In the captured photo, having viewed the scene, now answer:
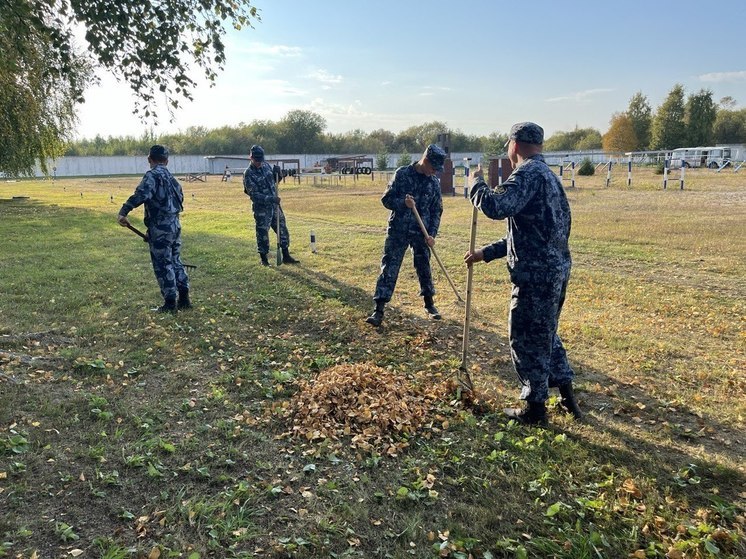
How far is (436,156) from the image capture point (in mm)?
6324

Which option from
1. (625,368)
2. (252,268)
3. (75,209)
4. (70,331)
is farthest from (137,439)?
(75,209)

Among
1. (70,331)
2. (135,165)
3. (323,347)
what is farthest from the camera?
(135,165)

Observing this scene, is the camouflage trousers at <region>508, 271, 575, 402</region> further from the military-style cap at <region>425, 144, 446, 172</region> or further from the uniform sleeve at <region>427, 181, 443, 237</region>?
the uniform sleeve at <region>427, 181, 443, 237</region>

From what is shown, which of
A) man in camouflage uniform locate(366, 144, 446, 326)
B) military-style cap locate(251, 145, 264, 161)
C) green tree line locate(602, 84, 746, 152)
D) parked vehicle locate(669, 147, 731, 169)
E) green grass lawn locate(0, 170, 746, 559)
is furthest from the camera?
green tree line locate(602, 84, 746, 152)

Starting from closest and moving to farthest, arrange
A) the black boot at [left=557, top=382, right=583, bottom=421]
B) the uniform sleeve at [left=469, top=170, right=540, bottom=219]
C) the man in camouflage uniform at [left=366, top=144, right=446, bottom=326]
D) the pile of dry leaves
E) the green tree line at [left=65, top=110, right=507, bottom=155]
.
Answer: the uniform sleeve at [left=469, top=170, right=540, bottom=219] < the pile of dry leaves < the black boot at [left=557, top=382, right=583, bottom=421] < the man in camouflage uniform at [left=366, top=144, right=446, bottom=326] < the green tree line at [left=65, top=110, right=507, bottom=155]

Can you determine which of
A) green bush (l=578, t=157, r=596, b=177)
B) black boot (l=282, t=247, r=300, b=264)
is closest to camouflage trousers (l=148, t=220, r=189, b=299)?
black boot (l=282, t=247, r=300, b=264)

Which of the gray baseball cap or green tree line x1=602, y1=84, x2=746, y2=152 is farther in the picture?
green tree line x1=602, y1=84, x2=746, y2=152

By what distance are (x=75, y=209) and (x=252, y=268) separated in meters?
17.3

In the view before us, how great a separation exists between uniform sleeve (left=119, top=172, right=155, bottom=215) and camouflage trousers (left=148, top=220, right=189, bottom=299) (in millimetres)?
383

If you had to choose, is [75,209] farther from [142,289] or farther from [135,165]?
[135,165]

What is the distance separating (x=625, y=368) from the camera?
5.44 meters

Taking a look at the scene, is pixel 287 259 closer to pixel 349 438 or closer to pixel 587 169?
pixel 349 438

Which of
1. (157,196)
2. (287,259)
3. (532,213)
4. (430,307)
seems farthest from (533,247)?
(287,259)

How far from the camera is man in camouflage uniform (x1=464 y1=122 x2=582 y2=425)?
385cm
